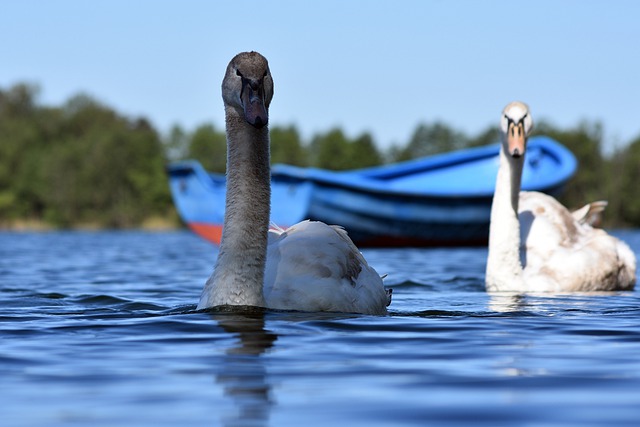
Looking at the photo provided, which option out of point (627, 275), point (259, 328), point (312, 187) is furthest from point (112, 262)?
point (259, 328)

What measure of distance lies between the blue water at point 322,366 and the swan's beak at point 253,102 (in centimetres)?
117

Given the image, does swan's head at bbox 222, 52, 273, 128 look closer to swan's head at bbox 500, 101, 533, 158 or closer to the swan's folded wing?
the swan's folded wing

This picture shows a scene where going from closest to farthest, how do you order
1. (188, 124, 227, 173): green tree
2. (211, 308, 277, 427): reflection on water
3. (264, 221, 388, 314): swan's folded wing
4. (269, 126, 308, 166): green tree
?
(211, 308, 277, 427): reflection on water < (264, 221, 388, 314): swan's folded wing < (269, 126, 308, 166): green tree < (188, 124, 227, 173): green tree

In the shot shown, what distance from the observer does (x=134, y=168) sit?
94.6m

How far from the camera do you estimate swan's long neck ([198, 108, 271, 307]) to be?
632 cm

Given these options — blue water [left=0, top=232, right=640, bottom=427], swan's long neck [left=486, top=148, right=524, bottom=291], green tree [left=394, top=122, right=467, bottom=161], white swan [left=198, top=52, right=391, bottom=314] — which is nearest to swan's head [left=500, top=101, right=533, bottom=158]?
swan's long neck [left=486, top=148, right=524, bottom=291]

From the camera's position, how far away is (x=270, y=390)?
13.1 ft

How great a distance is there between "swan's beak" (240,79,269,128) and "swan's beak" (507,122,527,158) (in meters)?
3.74

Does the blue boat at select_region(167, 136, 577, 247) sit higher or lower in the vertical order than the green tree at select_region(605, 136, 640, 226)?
lower

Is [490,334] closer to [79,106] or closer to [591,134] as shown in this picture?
[591,134]

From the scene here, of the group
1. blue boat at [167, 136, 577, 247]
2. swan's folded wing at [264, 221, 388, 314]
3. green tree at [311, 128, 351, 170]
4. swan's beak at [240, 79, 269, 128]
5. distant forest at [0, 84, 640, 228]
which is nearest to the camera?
swan's beak at [240, 79, 269, 128]

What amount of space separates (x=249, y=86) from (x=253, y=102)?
146 mm

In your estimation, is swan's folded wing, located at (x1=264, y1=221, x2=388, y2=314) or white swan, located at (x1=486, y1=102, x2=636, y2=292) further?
white swan, located at (x1=486, y1=102, x2=636, y2=292)

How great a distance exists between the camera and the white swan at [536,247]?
31.2ft
